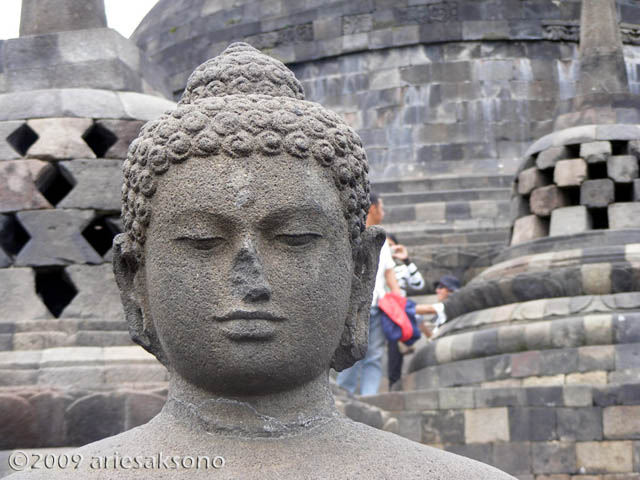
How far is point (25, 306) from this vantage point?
8242mm

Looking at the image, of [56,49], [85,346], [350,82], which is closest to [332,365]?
[85,346]

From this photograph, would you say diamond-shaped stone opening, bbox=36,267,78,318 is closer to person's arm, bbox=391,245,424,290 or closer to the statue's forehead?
the statue's forehead

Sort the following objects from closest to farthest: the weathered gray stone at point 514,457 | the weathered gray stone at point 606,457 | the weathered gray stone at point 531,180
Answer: the weathered gray stone at point 606,457 < the weathered gray stone at point 514,457 < the weathered gray stone at point 531,180

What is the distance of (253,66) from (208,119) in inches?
15.4

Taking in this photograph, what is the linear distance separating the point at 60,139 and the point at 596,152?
7.71 meters

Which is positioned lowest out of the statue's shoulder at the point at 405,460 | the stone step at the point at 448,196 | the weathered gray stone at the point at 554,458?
the weathered gray stone at the point at 554,458

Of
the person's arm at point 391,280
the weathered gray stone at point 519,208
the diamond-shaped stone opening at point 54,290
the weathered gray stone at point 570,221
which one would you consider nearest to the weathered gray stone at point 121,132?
the diamond-shaped stone opening at point 54,290

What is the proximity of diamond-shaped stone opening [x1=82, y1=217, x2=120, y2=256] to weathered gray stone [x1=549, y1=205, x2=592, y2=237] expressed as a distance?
694cm

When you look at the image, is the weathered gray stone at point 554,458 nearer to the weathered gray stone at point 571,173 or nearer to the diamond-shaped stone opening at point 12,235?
the diamond-shaped stone opening at point 12,235

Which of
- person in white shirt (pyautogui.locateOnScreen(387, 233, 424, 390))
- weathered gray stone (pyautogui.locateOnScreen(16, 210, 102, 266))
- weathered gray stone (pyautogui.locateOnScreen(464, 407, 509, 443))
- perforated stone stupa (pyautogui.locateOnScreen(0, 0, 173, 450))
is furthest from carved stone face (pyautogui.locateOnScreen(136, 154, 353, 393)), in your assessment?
person in white shirt (pyautogui.locateOnScreen(387, 233, 424, 390))

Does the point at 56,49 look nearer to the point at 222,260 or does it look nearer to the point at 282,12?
the point at 222,260

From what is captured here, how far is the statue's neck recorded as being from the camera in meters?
4.47

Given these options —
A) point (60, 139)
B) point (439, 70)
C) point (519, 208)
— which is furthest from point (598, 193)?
point (439, 70)

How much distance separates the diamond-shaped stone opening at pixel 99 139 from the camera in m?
8.68
